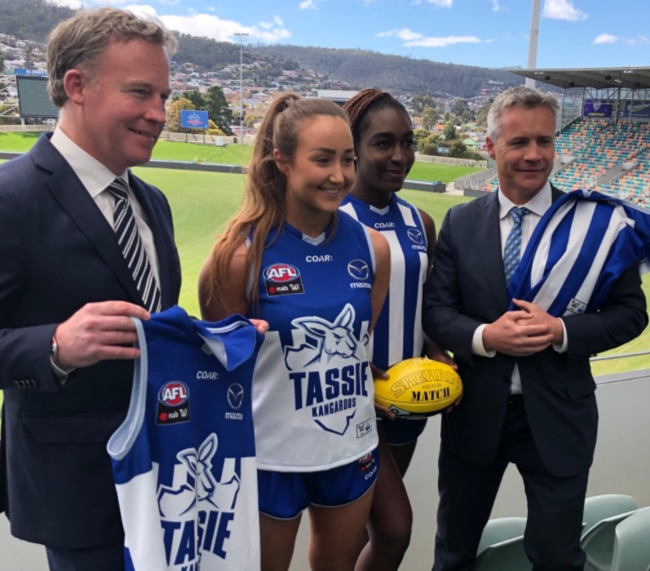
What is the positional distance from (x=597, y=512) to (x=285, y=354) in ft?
5.00

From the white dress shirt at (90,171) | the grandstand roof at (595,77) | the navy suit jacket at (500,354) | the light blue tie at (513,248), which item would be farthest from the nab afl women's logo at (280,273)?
the grandstand roof at (595,77)

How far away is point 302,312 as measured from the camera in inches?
55.4

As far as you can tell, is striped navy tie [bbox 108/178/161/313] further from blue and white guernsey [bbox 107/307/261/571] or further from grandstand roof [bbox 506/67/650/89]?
grandstand roof [bbox 506/67/650/89]

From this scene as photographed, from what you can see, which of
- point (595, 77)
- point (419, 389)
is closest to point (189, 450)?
point (419, 389)

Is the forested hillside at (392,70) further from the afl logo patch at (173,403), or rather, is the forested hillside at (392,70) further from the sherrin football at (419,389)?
the afl logo patch at (173,403)

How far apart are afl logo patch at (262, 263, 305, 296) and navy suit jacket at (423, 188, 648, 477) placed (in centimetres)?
49

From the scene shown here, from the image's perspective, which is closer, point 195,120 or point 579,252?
point 579,252

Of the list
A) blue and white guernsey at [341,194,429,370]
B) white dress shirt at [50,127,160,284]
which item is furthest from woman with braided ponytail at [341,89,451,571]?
white dress shirt at [50,127,160,284]

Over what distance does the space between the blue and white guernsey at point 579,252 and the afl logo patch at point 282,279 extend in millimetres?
613

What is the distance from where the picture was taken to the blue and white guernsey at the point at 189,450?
3.63 ft

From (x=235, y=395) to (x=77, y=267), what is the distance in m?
0.41

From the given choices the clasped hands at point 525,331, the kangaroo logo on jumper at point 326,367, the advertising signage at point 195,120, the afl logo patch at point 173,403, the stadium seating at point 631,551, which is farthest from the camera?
the advertising signage at point 195,120

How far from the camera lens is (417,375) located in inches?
66.6

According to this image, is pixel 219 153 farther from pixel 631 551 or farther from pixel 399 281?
pixel 631 551
